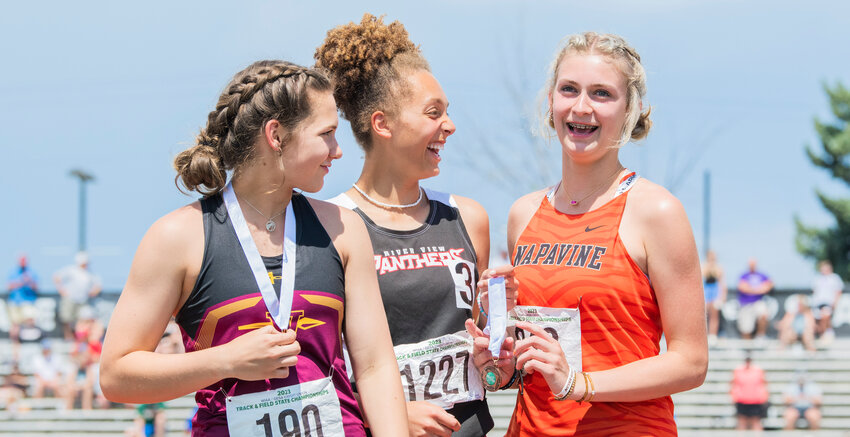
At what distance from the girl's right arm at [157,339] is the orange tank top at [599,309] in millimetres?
1051

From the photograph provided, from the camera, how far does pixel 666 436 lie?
9.62ft

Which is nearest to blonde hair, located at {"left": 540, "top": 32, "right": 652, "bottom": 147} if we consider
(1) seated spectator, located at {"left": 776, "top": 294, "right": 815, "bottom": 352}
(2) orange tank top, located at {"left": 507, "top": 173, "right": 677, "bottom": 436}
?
(2) orange tank top, located at {"left": 507, "top": 173, "right": 677, "bottom": 436}

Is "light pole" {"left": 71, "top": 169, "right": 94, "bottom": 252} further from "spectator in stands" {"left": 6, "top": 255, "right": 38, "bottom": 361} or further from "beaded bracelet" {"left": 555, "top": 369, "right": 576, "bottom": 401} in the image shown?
"beaded bracelet" {"left": 555, "top": 369, "right": 576, "bottom": 401}

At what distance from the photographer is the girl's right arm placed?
7.74ft

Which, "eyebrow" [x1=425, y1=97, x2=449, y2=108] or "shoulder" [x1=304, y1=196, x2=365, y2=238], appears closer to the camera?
"shoulder" [x1=304, y1=196, x2=365, y2=238]

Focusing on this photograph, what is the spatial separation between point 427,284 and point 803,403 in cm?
1469

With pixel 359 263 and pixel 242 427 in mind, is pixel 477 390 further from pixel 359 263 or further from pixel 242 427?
pixel 242 427

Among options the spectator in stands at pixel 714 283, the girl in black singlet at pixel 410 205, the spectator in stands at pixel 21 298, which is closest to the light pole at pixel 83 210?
the spectator in stands at pixel 21 298

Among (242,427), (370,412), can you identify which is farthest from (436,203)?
(242,427)

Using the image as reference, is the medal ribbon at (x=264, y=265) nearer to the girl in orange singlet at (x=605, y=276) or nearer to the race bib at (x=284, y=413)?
the race bib at (x=284, y=413)

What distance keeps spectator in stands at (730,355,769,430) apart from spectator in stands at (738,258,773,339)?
219 centimetres

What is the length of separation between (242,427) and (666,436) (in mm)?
1411

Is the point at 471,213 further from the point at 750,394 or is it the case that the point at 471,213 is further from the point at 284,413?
the point at 750,394

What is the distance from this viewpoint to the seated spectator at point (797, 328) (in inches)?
688
